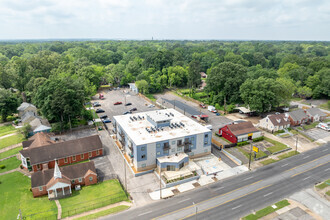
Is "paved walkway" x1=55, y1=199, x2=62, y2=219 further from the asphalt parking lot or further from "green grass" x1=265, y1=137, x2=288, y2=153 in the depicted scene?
the asphalt parking lot

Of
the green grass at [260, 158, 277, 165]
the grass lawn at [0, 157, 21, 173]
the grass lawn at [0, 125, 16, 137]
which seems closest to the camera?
the grass lawn at [0, 157, 21, 173]

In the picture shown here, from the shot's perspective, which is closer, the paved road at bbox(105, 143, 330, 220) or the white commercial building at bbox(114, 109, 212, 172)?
the paved road at bbox(105, 143, 330, 220)

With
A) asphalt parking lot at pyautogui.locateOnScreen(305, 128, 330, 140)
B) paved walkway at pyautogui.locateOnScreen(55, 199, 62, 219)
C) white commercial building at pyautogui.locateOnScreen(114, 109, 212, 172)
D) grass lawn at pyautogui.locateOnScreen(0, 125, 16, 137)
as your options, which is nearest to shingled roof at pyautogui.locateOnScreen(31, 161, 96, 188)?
paved walkway at pyautogui.locateOnScreen(55, 199, 62, 219)

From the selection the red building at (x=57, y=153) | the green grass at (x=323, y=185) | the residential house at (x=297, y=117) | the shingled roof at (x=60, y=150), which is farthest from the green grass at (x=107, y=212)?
the residential house at (x=297, y=117)

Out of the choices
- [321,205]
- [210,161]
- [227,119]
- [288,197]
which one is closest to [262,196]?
[288,197]

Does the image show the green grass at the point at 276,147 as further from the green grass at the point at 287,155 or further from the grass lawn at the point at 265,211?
the grass lawn at the point at 265,211

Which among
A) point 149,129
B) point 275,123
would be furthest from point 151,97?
point 275,123
